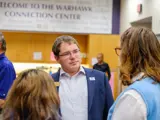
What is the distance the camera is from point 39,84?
55.8 inches

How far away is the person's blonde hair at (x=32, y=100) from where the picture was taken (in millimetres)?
1377

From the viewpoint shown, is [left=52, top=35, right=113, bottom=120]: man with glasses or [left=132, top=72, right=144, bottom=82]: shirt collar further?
[left=52, top=35, right=113, bottom=120]: man with glasses

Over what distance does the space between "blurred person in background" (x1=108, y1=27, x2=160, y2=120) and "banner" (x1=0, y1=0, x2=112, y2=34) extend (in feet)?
24.7

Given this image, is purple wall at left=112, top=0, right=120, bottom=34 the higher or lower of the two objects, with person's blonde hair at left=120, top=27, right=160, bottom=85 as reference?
higher

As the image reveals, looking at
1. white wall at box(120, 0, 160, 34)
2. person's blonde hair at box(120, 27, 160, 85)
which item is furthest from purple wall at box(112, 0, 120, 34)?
person's blonde hair at box(120, 27, 160, 85)

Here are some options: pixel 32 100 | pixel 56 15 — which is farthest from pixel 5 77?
pixel 56 15

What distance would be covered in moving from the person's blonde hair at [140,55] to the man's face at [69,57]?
92cm

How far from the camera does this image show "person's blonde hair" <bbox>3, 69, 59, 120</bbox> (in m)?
1.38

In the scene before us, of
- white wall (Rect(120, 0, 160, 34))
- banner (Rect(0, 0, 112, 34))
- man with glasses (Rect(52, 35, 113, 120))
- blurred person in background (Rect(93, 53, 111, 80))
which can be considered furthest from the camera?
banner (Rect(0, 0, 112, 34))

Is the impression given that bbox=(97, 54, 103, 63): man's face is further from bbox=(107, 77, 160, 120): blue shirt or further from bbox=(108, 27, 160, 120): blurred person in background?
bbox=(107, 77, 160, 120): blue shirt

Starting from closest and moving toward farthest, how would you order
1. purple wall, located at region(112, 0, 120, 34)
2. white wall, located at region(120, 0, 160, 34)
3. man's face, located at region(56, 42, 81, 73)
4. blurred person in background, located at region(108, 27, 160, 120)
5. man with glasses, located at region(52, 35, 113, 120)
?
blurred person in background, located at region(108, 27, 160, 120), man with glasses, located at region(52, 35, 113, 120), man's face, located at region(56, 42, 81, 73), white wall, located at region(120, 0, 160, 34), purple wall, located at region(112, 0, 120, 34)

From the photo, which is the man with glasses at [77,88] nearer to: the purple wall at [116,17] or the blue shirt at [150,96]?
the blue shirt at [150,96]

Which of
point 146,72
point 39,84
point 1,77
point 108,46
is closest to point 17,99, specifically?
point 39,84

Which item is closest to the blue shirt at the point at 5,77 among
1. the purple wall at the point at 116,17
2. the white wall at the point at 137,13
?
the white wall at the point at 137,13
